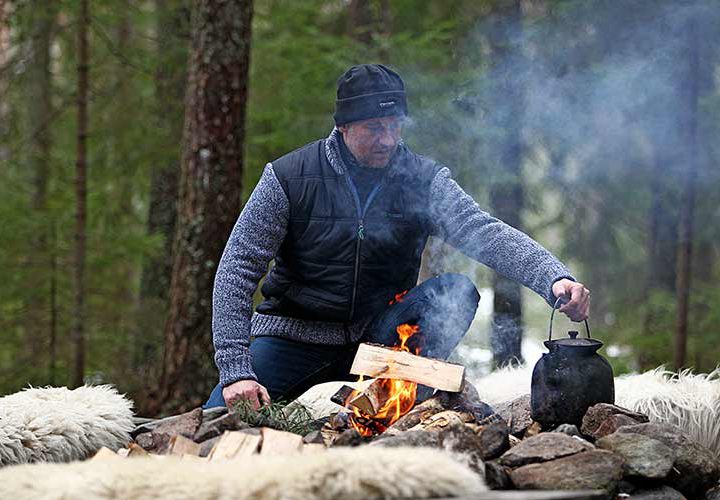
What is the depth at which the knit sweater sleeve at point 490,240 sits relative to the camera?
3.67 m

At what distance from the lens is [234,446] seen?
3014 mm

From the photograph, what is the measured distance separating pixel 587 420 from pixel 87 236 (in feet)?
16.1

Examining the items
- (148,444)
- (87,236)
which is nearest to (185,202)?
(87,236)

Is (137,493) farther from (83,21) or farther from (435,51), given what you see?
(83,21)

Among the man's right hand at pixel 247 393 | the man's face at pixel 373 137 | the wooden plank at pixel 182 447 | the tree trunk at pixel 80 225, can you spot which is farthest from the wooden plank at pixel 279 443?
the tree trunk at pixel 80 225

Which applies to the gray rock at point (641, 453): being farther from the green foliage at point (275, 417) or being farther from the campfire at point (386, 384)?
the green foliage at point (275, 417)

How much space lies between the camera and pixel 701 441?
13.1 ft

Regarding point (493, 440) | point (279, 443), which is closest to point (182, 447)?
point (279, 443)

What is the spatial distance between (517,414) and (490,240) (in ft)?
2.44

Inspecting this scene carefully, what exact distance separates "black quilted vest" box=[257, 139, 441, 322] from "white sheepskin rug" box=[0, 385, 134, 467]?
859mm

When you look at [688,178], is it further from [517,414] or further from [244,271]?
[244,271]

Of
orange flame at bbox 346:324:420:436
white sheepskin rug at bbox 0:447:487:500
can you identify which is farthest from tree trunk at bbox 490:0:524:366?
white sheepskin rug at bbox 0:447:487:500

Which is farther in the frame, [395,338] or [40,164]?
[40,164]

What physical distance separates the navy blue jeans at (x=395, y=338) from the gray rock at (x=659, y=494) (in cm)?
119
